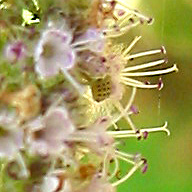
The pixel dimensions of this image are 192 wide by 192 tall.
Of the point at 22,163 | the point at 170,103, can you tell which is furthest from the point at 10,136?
the point at 170,103

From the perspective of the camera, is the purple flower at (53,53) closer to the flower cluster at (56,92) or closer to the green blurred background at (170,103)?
the flower cluster at (56,92)

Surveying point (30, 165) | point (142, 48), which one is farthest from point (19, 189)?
point (142, 48)

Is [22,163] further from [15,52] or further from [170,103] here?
[170,103]

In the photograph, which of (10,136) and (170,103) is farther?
(170,103)

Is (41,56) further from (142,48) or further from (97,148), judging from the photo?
(142,48)

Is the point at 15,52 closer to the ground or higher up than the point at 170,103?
higher up
